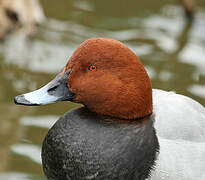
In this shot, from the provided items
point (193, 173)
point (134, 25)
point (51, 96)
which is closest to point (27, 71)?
point (134, 25)

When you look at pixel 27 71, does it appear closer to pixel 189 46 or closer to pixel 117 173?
pixel 189 46

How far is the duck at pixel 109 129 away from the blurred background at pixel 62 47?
79cm

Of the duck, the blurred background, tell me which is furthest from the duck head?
the blurred background

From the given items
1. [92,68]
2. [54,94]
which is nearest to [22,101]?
[54,94]

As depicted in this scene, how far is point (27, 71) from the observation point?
4.19 m

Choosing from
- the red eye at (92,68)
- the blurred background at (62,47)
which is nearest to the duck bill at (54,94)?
the red eye at (92,68)

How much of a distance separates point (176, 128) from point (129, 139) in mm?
285

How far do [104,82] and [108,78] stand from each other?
0.03m

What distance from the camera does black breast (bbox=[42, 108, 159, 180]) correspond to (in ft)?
7.20

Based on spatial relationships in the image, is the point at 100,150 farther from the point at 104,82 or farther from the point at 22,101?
the point at 22,101

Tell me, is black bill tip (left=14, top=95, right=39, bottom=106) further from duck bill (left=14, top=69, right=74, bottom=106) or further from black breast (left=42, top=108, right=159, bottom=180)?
black breast (left=42, top=108, right=159, bottom=180)

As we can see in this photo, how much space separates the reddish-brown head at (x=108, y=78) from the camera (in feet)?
7.35

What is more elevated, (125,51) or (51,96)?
(125,51)

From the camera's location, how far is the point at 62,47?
15.2 ft
